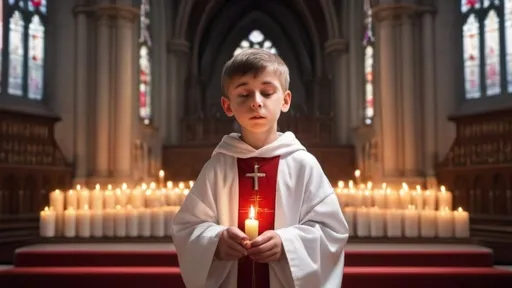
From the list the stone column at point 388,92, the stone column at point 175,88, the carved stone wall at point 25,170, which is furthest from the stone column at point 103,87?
the stone column at point 175,88

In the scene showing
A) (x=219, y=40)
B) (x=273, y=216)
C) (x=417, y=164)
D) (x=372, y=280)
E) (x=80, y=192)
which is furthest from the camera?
(x=219, y=40)

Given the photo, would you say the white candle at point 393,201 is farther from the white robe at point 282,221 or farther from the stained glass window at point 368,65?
the stained glass window at point 368,65

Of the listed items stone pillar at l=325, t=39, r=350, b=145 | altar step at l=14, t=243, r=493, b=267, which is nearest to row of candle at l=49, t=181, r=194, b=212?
altar step at l=14, t=243, r=493, b=267

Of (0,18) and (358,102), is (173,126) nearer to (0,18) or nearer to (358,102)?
(358,102)

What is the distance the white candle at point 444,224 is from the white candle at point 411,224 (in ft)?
0.59

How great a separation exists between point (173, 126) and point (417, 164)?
9.00 meters

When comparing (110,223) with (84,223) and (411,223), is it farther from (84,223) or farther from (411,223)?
(411,223)

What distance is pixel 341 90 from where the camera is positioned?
737 inches

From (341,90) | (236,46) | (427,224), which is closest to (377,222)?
(427,224)

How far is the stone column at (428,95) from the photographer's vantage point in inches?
468

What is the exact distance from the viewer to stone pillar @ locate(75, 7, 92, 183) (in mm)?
12234

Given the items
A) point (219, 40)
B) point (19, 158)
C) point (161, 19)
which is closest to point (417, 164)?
point (19, 158)

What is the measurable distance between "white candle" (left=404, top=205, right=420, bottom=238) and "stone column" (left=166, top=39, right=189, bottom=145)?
13.4 metres

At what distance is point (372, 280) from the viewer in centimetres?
427
